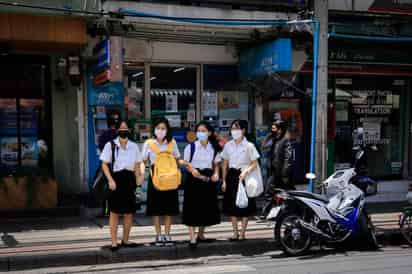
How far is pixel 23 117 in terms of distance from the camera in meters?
9.43

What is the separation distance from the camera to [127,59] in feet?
31.4

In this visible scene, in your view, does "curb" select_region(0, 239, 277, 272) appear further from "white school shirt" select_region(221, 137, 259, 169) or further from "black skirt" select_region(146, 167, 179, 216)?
"white school shirt" select_region(221, 137, 259, 169)

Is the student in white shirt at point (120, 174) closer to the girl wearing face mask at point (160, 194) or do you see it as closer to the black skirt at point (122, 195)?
the black skirt at point (122, 195)

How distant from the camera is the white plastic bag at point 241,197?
662cm

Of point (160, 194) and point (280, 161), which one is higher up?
point (280, 161)

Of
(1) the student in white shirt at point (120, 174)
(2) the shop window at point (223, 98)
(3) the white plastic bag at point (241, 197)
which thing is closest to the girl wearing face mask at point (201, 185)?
(3) the white plastic bag at point (241, 197)

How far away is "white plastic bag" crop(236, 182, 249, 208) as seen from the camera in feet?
21.7

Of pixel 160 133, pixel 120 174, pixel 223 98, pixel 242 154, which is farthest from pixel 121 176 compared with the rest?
pixel 223 98

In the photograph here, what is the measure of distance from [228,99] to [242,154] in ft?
12.6

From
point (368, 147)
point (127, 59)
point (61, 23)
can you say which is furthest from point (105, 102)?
point (368, 147)

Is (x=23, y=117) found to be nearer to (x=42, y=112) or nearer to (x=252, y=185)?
(x=42, y=112)

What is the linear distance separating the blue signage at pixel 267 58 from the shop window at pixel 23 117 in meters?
4.44

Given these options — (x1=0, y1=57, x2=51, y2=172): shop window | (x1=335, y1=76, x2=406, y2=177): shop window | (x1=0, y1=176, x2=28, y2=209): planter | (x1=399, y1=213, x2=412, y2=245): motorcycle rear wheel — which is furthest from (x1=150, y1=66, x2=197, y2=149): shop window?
(x1=399, y1=213, x2=412, y2=245): motorcycle rear wheel

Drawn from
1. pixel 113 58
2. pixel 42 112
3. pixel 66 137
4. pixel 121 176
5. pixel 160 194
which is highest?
pixel 113 58
